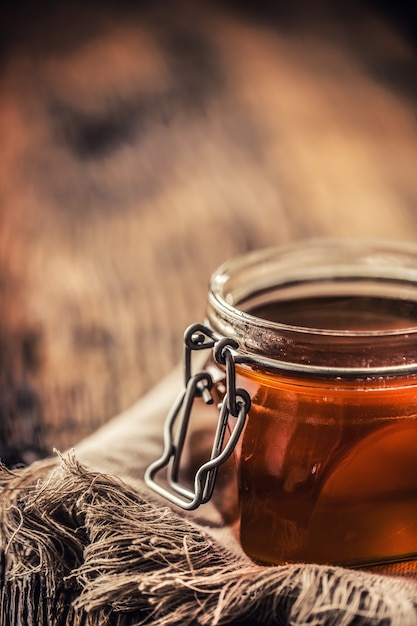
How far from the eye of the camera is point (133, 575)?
53 centimetres

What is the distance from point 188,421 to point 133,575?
0.13m

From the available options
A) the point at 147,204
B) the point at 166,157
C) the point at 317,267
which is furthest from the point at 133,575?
the point at 166,157

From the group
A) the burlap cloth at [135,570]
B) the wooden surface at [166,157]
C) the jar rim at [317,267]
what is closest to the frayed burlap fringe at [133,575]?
the burlap cloth at [135,570]

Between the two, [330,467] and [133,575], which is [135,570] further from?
[330,467]

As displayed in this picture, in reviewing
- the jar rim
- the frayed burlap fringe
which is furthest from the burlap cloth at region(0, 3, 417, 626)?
the jar rim

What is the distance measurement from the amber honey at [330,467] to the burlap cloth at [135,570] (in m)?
0.03

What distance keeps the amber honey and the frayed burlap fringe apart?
0.03 m

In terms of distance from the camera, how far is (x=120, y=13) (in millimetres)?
1312

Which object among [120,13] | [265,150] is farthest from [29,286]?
[120,13]

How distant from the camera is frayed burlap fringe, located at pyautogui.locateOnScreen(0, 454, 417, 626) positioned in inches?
19.9

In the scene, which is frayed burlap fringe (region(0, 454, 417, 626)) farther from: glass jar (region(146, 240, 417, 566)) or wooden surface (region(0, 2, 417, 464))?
wooden surface (region(0, 2, 417, 464))

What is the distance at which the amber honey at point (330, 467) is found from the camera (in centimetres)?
55

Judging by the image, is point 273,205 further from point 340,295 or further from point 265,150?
point 340,295

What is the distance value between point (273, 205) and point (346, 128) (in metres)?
0.20
